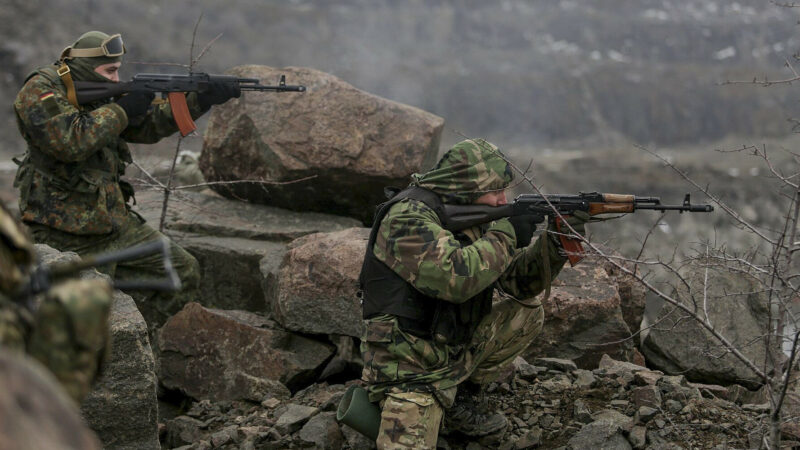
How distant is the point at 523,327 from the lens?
13.5 ft

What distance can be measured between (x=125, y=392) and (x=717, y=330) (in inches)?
143

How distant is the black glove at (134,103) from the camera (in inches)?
206

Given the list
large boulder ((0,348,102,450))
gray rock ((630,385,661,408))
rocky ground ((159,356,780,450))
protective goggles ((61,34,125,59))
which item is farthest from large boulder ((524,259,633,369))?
large boulder ((0,348,102,450))

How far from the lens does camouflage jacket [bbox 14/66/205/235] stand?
481cm

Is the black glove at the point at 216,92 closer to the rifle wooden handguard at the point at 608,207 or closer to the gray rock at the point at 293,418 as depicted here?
the gray rock at the point at 293,418

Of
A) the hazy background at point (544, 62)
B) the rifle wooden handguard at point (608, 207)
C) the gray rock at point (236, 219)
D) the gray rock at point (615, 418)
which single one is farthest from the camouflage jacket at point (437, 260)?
the hazy background at point (544, 62)

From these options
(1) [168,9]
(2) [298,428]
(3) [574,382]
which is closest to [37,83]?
(2) [298,428]

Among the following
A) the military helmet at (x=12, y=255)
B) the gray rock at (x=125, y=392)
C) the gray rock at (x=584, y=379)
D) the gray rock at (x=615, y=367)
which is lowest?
the gray rock at (x=615, y=367)

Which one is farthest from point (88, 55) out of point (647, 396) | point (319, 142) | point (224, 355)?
point (647, 396)

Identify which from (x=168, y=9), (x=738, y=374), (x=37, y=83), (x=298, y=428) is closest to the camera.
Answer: (x=298, y=428)

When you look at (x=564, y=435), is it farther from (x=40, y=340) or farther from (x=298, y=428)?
(x=40, y=340)

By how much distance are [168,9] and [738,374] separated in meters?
29.1

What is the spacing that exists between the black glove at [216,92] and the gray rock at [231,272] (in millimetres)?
1157

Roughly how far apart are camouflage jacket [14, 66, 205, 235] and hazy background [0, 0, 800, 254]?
1769 cm
